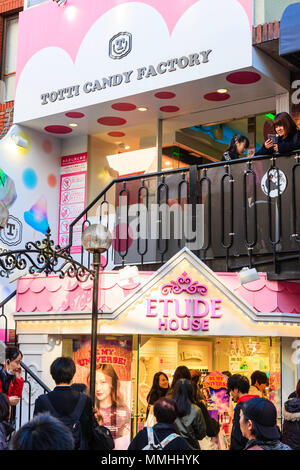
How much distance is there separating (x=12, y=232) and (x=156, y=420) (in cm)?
763

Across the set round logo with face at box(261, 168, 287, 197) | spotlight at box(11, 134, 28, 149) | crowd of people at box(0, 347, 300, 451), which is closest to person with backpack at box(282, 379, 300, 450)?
crowd of people at box(0, 347, 300, 451)

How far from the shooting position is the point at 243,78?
10.2m

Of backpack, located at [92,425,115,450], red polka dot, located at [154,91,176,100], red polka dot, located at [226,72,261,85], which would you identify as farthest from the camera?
red polka dot, located at [154,91,176,100]

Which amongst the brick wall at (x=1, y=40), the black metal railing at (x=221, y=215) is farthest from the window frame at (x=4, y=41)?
the black metal railing at (x=221, y=215)

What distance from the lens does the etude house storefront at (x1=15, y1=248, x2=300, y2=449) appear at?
8.27m

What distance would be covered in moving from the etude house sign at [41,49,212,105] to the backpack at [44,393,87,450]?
6.25m

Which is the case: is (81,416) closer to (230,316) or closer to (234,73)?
(230,316)

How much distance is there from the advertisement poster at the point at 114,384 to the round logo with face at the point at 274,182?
8.60 feet

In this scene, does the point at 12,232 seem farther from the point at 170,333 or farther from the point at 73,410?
the point at 73,410

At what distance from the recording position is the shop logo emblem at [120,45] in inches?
433

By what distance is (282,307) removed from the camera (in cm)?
825

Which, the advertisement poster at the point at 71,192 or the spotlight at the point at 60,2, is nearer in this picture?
the spotlight at the point at 60,2

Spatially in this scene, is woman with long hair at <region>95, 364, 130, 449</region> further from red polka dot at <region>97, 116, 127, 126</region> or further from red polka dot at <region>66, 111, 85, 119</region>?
red polka dot at <region>97, 116, 127, 126</region>

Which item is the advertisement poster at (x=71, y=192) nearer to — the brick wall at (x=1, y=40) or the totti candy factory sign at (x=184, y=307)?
the brick wall at (x=1, y=40)
